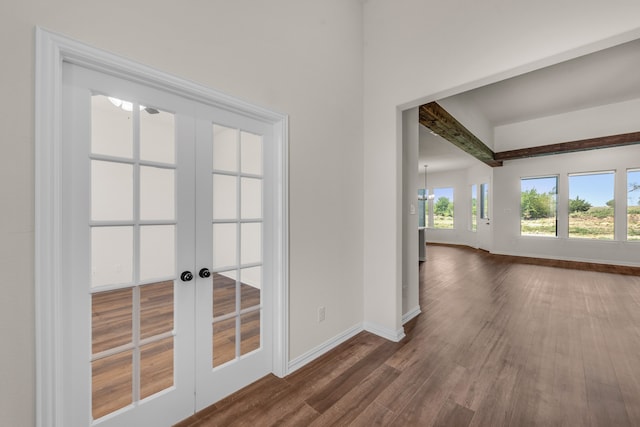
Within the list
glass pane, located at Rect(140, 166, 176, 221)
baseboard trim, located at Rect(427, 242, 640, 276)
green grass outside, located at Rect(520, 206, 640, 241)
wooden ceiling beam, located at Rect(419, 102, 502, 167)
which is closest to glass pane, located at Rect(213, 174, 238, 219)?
glass pane, located at Rect(140, 166, 176, 221)

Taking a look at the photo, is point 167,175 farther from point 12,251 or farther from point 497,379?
point 497,379

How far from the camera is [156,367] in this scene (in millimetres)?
1625

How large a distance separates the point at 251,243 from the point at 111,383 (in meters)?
1.19

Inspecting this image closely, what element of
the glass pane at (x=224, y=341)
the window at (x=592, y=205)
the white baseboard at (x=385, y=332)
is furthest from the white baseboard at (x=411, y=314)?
the window at (x=592, y=205)

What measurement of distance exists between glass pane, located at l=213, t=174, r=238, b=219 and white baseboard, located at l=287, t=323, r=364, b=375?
4.51ft

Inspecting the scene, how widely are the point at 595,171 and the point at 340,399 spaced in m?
8.75

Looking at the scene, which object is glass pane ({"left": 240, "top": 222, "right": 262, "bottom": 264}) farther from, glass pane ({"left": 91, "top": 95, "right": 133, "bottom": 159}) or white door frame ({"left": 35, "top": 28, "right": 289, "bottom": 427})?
white door frame ({"left": 35, "top": 28, "right": 289, "bottom": 427})

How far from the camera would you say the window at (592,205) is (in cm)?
642

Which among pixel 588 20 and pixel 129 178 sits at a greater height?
pixel 588 20

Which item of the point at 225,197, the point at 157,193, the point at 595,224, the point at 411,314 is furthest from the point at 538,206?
the point at 157,193

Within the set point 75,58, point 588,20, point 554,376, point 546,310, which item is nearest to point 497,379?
point 554,376

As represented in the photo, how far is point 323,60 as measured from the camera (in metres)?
2.45

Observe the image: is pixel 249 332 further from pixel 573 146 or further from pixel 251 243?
pixel 573 146

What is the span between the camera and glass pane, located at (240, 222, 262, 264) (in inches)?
76.6
